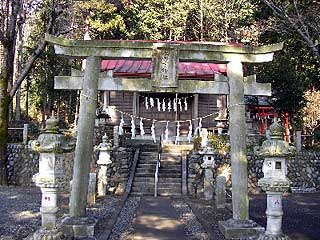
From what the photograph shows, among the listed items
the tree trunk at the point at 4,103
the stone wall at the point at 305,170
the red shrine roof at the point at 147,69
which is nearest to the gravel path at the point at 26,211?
the tree trunk at the point at 4,103

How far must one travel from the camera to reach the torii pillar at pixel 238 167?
783cm

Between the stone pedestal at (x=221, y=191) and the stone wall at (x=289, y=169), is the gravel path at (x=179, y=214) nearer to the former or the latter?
the stone pedestal at (x=221, y=191)

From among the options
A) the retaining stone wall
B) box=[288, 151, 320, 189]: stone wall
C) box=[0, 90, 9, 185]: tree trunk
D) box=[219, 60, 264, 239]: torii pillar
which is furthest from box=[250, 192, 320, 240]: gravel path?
box=[0, 90, 9, 185]: tree trunk

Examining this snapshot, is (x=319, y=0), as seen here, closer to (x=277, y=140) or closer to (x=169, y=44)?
(x=169, y=44)

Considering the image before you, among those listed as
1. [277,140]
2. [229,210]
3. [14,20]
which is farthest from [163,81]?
[14,20]

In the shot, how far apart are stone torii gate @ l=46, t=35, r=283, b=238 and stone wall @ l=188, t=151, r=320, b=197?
790 centimetres

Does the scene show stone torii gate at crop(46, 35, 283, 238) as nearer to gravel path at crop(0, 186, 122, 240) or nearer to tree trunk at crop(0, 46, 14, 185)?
gravel path at crop(0, 186, 122, 240)

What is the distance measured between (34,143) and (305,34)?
13.1 metres

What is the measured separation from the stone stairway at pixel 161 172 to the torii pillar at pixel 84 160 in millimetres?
6728

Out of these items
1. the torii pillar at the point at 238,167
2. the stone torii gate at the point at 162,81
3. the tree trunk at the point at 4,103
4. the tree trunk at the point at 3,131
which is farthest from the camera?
the tree trunk at the point at 3,131

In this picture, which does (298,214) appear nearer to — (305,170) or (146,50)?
(146,50)

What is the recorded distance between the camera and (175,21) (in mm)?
32062

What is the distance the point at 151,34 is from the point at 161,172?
60.3 ft

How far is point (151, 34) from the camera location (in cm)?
3216
